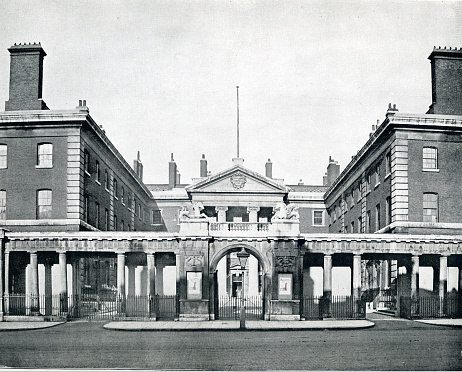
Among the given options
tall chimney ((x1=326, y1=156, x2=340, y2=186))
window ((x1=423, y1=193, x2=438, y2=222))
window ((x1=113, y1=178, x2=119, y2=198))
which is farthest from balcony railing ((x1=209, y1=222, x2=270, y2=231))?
tall chimney ((x1=326, y1=156, x2=340, y2=186))

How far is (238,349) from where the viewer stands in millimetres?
18734

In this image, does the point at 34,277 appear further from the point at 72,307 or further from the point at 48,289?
the point at 48,289

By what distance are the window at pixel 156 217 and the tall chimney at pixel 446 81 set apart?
35.1m

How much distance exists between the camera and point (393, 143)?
34844 mm

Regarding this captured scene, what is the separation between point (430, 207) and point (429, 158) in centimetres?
281

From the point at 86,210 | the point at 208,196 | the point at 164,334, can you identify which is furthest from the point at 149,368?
the point at 208,196

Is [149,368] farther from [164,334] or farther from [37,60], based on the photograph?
[37,60]

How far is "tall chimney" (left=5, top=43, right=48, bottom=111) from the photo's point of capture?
3531cm

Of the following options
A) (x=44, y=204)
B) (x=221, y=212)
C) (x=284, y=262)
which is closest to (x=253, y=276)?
(x=221, y=212)

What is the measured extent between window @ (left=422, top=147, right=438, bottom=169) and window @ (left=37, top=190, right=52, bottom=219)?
2123 centimetres

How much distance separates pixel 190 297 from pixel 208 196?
76.5 ft

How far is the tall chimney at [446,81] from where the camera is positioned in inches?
1361

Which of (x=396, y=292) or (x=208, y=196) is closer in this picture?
(x=396, y=292)

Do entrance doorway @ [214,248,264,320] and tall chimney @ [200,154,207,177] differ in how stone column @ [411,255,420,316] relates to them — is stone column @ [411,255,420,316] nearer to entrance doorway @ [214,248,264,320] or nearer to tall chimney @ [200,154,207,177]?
entrance doorway @ [214,248,264,320]
